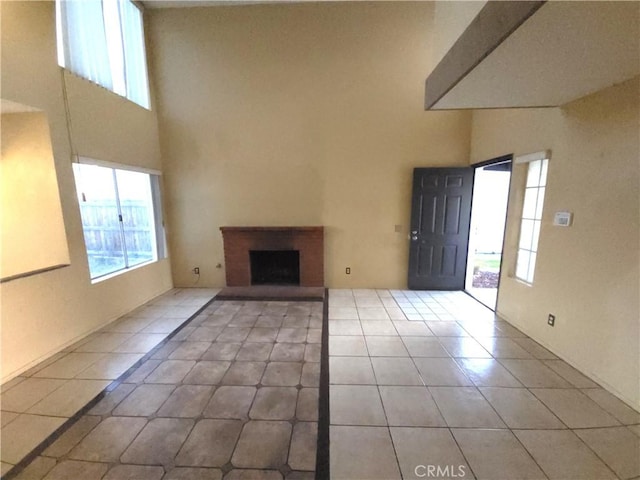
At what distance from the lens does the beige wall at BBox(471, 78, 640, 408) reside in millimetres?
1874

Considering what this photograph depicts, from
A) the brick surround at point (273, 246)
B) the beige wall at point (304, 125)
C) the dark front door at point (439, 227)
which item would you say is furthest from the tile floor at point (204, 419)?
the dark front door at point (439, 227)

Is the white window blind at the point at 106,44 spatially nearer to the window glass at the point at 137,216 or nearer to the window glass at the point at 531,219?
the window glass at the point at 137,216

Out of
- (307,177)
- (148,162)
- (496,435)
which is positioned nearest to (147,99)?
(148,162)

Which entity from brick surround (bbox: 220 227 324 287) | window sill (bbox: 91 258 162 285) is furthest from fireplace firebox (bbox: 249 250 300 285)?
window sill (bbox: 91 258 162 285)

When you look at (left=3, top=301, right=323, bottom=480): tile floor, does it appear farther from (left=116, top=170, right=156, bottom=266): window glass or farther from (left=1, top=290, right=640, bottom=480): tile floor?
(left=116, top=170, right=156, bottom=266): window glass

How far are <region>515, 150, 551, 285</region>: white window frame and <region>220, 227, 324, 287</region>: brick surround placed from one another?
259cm

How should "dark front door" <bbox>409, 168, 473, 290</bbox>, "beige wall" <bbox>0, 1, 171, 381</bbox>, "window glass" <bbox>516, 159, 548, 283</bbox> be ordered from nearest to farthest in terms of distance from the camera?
"beige wall" <bbox>0, 1, 171, 381</bbox>
"window glass" <bbox>516, 159, 548, 283</bbox>
"dark front door" <bbox>409, 168, 473, 290</bbox>

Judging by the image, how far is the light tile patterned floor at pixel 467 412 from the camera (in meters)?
1.43

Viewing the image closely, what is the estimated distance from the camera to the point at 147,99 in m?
3.94

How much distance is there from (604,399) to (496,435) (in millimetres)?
1025

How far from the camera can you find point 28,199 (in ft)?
8.23

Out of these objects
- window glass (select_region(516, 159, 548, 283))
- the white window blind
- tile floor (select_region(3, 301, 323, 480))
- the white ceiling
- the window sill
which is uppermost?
the white window blind

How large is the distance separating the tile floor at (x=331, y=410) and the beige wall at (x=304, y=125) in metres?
1.83

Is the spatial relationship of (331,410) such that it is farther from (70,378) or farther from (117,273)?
(117,273)
